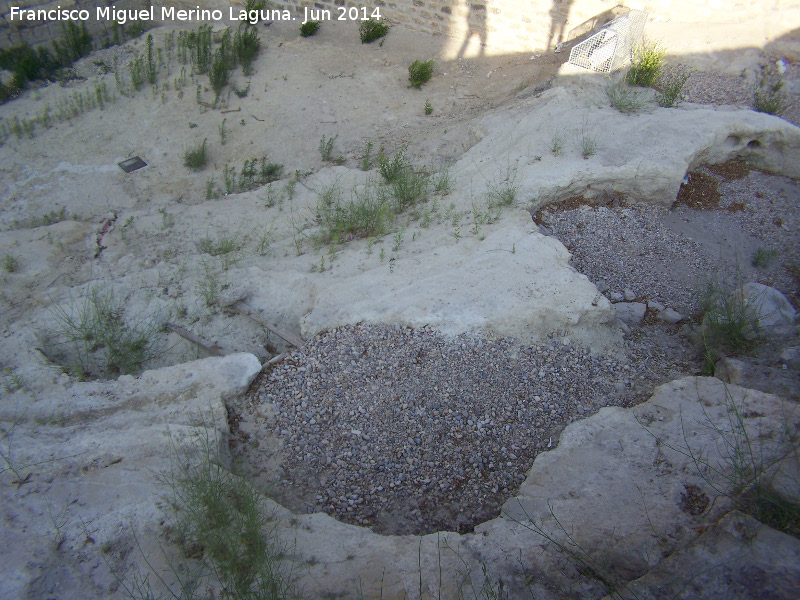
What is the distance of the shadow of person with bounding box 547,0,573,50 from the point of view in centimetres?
862

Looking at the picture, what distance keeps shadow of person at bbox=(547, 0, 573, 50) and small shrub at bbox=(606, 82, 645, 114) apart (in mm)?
2965

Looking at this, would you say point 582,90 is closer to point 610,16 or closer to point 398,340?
point 610,16

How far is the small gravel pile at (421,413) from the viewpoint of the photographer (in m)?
3.07

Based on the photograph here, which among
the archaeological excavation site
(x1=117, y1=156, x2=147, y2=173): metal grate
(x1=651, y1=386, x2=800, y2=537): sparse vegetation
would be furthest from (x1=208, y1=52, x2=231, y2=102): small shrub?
(x1=651, y1=386, x2=800, y2=537): sparse vegetation

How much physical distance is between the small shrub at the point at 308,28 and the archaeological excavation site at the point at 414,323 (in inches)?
61.2

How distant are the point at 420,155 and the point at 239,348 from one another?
3.87 metres

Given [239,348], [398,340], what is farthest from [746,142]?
[239,348]

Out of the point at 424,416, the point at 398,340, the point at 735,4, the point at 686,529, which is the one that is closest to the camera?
the point at 686,529

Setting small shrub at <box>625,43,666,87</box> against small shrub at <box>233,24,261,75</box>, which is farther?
small shrub at <box>233,24,261,75</box>

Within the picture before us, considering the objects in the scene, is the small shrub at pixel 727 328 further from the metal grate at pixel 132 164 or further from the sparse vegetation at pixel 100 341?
the metal grate at pixel 132 164

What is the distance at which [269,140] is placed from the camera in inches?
304

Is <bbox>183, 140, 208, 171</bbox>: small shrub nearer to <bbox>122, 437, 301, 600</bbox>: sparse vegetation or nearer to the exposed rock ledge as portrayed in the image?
the exposed rock ledge

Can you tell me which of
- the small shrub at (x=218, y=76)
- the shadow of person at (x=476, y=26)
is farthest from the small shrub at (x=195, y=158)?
the shadow of person at (x=476, y=26)

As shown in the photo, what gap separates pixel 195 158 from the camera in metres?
7.16
